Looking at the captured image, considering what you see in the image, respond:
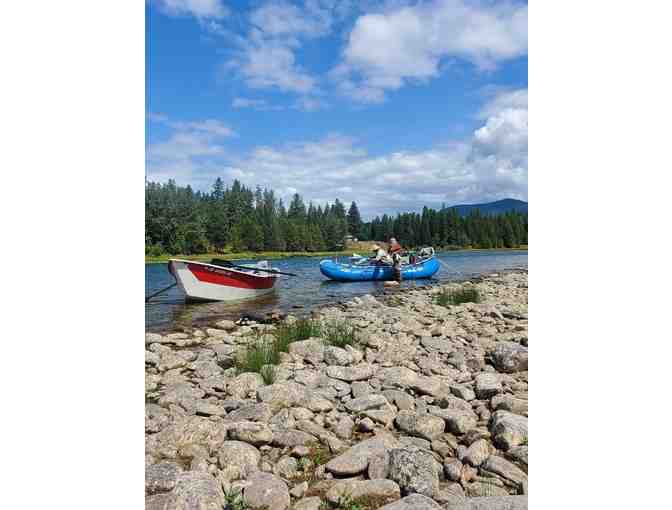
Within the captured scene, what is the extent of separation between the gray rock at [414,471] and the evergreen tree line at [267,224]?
1235 millimetres

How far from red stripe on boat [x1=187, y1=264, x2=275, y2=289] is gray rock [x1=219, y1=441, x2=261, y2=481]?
2243 mm

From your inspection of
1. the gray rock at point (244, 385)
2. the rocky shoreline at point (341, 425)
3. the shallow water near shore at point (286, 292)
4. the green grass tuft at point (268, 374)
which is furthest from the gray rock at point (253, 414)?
the shallow water near shore at point (286, 292)

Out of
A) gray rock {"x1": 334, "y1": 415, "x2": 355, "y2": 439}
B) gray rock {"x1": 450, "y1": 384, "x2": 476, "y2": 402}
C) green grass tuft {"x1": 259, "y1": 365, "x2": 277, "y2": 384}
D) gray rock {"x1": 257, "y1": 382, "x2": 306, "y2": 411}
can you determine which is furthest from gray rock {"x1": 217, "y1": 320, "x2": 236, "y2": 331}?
gray rock {"x1": 450, "y1": 384, "x2": 476, "y2": 402}

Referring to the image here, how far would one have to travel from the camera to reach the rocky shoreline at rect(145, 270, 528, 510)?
1394 mm

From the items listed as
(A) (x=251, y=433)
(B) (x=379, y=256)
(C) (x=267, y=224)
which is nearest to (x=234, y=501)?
(A) (x=251, y=433)

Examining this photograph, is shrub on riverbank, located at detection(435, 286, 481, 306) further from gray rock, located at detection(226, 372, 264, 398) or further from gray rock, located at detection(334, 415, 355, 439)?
gray rock, located at detection(334, 415, 355, 439)

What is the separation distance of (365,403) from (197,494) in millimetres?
885

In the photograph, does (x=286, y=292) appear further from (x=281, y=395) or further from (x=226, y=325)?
(x=281, y=395)

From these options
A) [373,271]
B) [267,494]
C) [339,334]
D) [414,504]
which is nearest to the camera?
[414,504]

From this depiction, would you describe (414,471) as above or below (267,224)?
below

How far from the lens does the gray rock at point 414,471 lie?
1389 millimetres

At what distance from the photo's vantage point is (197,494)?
1326 millimetres
